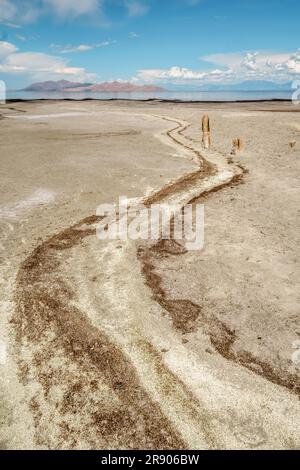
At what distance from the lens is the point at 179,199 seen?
35.7 feet

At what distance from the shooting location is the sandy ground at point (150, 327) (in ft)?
12.7

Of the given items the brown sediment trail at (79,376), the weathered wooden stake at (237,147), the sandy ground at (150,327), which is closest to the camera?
the brown sediment trail at (79,376)

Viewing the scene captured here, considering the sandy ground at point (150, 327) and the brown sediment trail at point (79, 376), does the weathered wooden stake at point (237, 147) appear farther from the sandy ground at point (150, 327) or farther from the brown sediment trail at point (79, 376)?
the brown sediment trail at point (79, 376)

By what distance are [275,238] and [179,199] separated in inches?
143

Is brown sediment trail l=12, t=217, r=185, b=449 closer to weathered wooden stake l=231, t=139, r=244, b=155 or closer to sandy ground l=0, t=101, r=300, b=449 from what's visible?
sandy ground l=0, t=101, r=300, b=449

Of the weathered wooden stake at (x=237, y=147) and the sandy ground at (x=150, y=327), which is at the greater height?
the weathered wooden stake at (x=237, y=147)

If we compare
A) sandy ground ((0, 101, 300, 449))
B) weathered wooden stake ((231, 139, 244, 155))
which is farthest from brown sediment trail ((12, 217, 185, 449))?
weathered wooden stake ((231, 139, 244, 155))

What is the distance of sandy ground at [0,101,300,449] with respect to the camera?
388 centimetres

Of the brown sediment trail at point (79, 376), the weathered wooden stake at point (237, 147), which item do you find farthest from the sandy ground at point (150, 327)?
the weathered wooden stake at point (237, 147)

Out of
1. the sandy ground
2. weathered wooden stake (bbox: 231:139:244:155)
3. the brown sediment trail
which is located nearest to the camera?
the brown sediment trail

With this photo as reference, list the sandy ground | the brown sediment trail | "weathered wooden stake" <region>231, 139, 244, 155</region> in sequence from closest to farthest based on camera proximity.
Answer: the brown sediment trail, the sandy ground, "weathered wooden stake" <region>231, 139, 244, 155</region>

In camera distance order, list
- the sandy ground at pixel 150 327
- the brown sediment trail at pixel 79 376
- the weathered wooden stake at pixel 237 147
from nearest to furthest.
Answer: the brown sediment trail at pixel 79 376 < the sandy ground at pixel 150 327 < the weathered wooden stake at pixel 237 147

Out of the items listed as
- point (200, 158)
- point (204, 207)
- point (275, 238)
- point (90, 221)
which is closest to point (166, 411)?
point (275, 238)
